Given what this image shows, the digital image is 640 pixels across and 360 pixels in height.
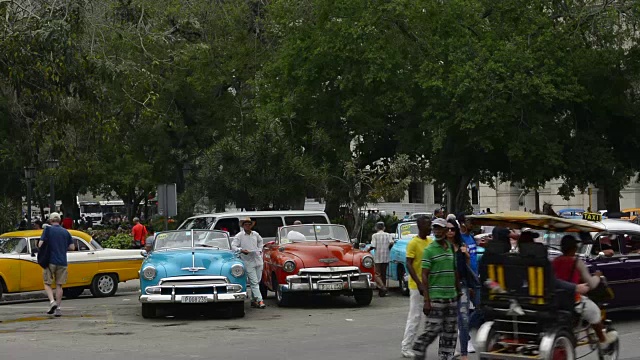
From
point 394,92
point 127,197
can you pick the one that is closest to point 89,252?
point 394,92

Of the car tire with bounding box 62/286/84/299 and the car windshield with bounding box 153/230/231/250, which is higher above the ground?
the car windshield with bounding box 153/230/231/250

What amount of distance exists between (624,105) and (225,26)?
1828cm

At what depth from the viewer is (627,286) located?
52.2 feet

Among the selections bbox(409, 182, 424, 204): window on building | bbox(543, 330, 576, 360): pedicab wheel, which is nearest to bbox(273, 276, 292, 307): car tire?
bbox(543, 330, 576, 360): pedicab wheel

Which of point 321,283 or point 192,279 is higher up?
point 192,279

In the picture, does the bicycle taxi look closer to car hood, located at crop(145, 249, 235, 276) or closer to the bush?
car hood, located at crop(145, 249, 235, 276)

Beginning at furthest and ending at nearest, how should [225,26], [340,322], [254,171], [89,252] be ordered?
[225,26]
[254,171]
[89,252]
[340,322]

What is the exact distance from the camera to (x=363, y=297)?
65.7 ft

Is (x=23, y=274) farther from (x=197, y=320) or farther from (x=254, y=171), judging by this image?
(x=254, y=171)

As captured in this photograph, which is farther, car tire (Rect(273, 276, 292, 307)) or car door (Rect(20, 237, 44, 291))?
car door (Rect(20, 237, 44, 291))

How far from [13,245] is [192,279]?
6.19 meters

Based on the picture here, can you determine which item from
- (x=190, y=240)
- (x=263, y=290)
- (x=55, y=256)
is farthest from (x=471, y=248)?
(x=263, y=290)

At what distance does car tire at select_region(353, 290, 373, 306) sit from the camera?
19.9 meters

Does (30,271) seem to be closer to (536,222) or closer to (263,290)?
(263,290)
